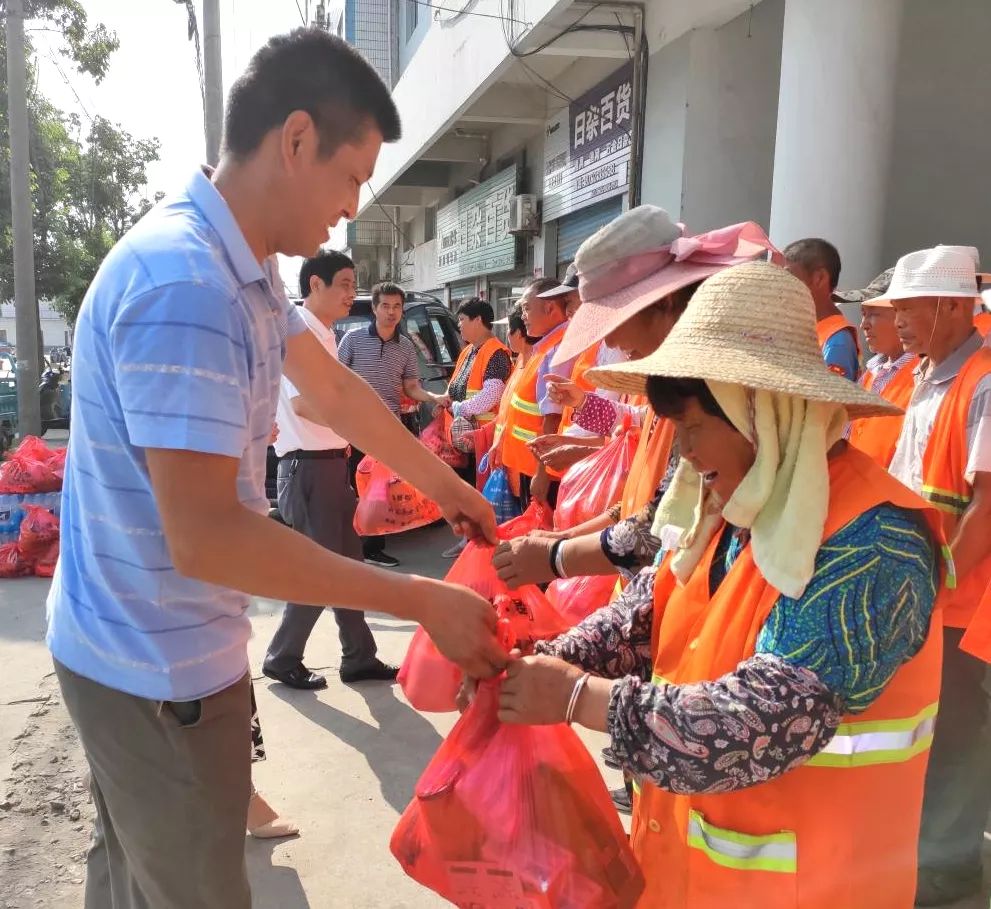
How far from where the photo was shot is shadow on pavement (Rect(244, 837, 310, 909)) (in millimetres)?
2482

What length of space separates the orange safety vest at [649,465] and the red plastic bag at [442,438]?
13.6ft

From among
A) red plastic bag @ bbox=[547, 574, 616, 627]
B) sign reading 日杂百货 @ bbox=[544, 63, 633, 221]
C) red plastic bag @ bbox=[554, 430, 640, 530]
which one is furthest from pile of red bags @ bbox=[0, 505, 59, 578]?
sign reading 日杂百货 @ bbox=[544, 63, 633, 221]

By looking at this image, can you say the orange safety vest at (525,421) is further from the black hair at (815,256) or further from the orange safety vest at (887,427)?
the orange safety vest at (887,427)

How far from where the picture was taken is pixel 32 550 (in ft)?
19.4

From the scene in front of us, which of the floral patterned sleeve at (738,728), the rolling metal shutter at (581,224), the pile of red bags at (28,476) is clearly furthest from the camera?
the rolling metal shutter at (581,224)

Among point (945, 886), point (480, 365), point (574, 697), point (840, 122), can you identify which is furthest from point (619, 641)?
point (480, 365)

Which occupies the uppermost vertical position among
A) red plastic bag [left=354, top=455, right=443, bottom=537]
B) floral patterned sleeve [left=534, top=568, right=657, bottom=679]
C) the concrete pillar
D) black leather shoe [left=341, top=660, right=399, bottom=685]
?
the concrete pillar

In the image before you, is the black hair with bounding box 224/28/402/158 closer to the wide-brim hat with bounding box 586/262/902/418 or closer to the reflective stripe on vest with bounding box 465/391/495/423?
the wide-brim hat with bounding box 586/262/902/418

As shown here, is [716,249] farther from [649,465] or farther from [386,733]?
[386,733]

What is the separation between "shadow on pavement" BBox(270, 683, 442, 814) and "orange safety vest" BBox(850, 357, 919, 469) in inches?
81.2

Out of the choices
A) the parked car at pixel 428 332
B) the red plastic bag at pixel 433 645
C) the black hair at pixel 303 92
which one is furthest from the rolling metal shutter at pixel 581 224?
the black hair at pixel 303 92

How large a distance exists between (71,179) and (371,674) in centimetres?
2445

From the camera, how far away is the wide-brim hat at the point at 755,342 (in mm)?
1179

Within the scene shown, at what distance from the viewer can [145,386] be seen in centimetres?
118
